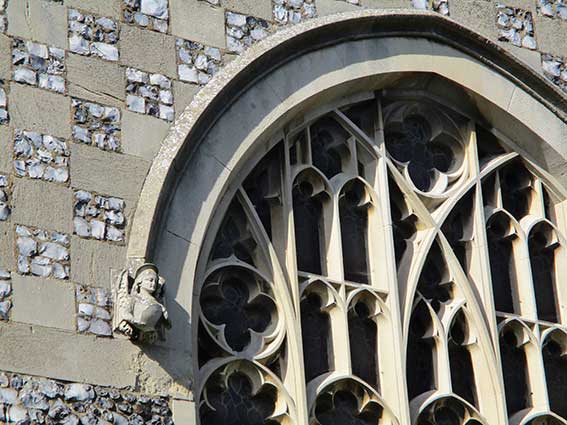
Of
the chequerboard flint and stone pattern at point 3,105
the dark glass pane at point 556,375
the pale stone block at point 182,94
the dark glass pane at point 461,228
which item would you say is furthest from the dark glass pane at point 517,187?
the chequerboard flint and stone pattern at point 3,105

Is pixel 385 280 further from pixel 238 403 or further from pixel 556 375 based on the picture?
pixel 556 375

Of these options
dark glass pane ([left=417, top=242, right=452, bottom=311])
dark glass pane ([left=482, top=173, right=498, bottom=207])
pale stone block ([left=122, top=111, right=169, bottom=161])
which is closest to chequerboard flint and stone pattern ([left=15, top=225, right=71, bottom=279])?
pale stone block ([left=122, top=111, right=169, bottom=161])

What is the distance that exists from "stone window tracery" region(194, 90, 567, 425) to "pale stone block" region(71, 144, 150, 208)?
0.73 m

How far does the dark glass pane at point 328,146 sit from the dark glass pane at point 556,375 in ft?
7.34

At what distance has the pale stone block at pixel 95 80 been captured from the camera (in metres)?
13.9

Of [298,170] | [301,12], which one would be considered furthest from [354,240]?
[301,12]

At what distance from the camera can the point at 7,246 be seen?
1312 centimetres

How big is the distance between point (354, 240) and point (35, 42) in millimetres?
3016

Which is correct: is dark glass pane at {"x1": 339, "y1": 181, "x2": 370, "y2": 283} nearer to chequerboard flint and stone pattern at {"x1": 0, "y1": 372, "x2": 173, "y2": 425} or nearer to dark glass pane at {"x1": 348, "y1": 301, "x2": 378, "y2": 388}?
dark glass pane at {"x1": 348, "y1": 301, "x2": 378, "y2": 388}

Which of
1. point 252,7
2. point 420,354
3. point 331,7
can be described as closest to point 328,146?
point 331,7

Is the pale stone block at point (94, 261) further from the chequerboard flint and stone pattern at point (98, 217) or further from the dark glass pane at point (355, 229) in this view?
the dark glass pane at point (355, 229)

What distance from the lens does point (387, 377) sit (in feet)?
48.6

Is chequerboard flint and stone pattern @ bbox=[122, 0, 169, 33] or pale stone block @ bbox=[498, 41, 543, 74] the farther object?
pale stone block @ bbox=[498, 41, 543, 74]

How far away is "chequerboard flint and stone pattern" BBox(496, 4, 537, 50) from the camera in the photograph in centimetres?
1644
